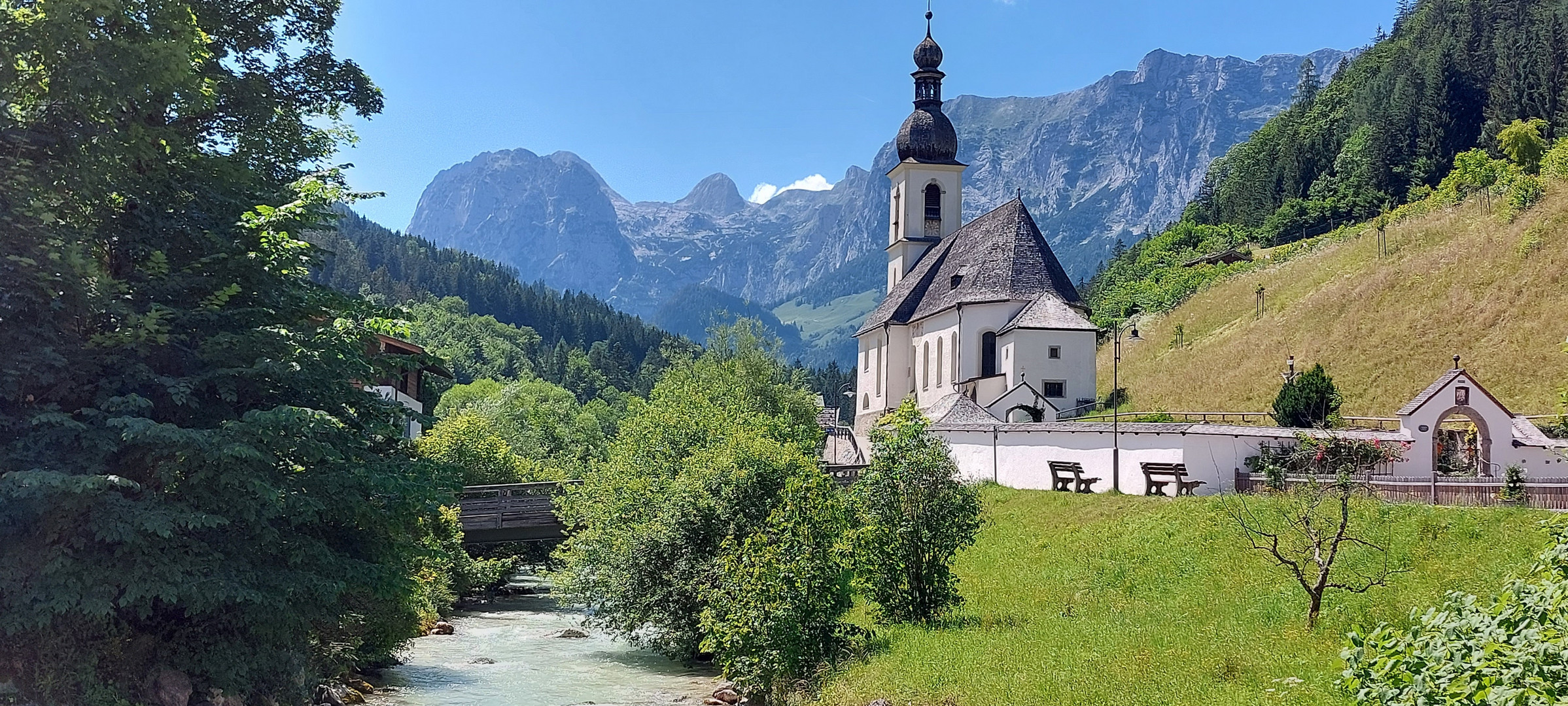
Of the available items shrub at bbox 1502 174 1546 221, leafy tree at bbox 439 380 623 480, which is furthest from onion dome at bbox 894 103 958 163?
shrub at bbox 1502 174 1546 221

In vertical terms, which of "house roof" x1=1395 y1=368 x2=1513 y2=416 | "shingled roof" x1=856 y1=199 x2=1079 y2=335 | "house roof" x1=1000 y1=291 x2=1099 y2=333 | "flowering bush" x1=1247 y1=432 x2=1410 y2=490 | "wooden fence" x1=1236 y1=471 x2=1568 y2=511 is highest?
"shingled roof" x1=856 y1=199 x2=1079 y2=335

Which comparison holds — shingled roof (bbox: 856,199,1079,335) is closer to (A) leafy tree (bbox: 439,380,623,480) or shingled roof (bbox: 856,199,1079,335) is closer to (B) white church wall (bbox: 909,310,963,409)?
(B) white church wall (bbox: 909,310,963,409)

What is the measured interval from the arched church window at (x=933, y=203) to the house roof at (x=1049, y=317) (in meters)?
18.3

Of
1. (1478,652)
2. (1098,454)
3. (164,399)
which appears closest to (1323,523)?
(1098,454)

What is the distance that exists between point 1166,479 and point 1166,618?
9.96 meters

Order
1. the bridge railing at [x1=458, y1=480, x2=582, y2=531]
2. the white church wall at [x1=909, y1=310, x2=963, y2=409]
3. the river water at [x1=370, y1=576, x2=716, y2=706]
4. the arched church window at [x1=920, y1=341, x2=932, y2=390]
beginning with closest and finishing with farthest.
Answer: the river water at [x1=370, y1=576, x2=716, y2=706] < the bridge railing at [x1=458, y1=480, x2=582, y2=531] < the white church wall at [x1=909, y1=310, x2=963, y2=409] < the arched church window at [x1=920, y1=341, x2=932, y2=390]

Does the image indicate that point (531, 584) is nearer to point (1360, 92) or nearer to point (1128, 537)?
point (1128, 537)

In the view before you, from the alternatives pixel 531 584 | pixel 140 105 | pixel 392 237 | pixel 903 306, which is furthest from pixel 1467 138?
pixel 392 237

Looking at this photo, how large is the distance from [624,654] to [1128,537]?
471 inches

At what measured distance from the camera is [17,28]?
39.7ft

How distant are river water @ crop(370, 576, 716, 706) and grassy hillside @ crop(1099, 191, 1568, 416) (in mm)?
25621

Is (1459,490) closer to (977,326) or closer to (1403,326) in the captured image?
(1403,326)

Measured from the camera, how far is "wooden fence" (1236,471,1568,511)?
1761cm

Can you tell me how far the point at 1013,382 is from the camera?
41969 millimetres
